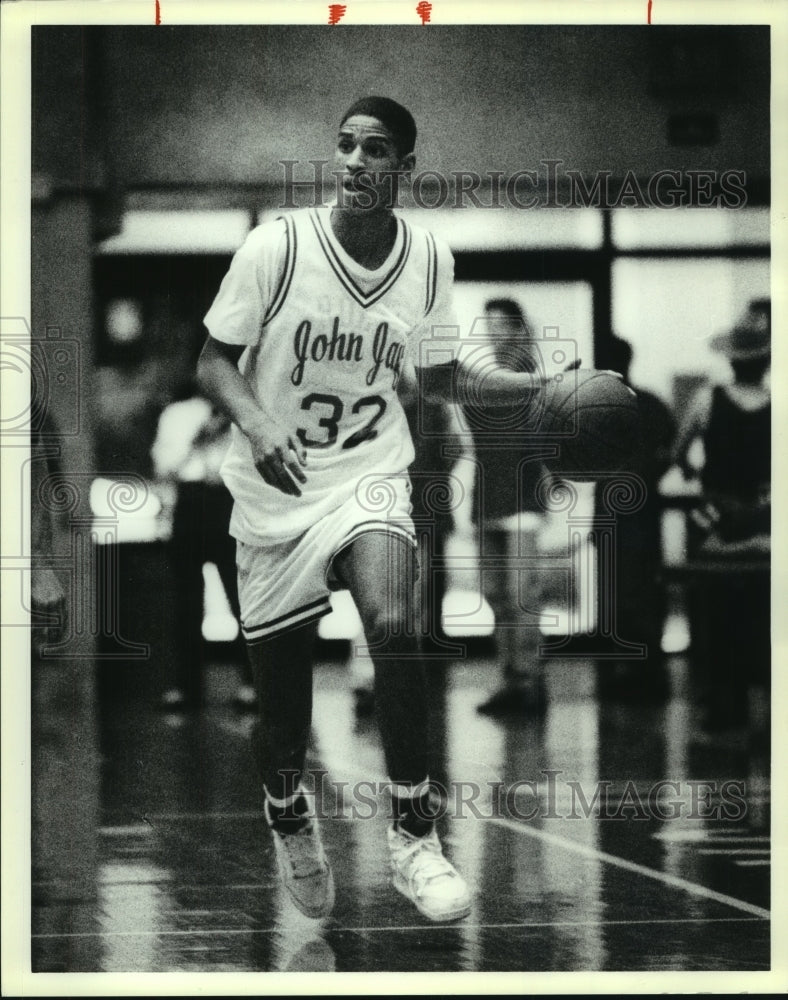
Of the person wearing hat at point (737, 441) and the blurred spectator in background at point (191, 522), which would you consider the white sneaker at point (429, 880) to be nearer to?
the blurred spectator in background at point (191, 522)

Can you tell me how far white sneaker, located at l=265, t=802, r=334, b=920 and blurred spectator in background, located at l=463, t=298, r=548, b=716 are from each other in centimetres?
73

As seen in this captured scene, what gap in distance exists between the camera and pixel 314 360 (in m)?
4.01

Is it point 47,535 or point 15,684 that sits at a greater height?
point 47,535

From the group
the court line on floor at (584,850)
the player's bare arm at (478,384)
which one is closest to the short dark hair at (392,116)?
the player's bare arm at (478,384)

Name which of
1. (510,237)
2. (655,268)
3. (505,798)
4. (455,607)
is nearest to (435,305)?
(510,237)

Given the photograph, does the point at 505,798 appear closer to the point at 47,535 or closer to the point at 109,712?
the point at 109,712

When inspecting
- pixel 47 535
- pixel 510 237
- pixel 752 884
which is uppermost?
pixel 510 237

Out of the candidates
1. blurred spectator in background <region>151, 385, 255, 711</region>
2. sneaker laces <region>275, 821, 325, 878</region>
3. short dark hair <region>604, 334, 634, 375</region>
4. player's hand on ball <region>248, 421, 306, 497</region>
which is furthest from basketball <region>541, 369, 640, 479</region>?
sneaker laces <region>275, 821, 325, 878</region>

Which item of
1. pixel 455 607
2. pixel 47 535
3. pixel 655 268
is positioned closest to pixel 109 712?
pixel 47 535

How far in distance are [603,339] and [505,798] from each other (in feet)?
5.04

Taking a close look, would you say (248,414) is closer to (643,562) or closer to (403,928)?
(643,562)

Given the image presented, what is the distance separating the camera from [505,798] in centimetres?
403

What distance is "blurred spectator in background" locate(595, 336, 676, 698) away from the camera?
4.05 meters

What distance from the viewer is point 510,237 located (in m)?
4.04
